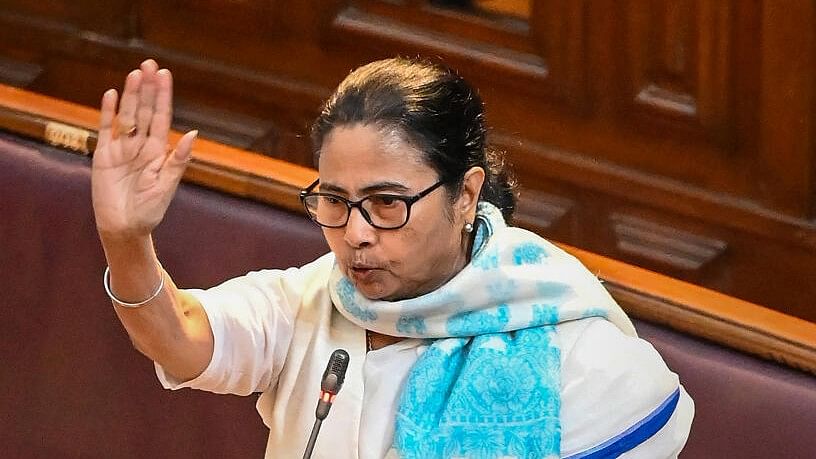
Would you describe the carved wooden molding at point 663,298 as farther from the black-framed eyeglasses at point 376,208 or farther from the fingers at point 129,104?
the fingers at point 129,104

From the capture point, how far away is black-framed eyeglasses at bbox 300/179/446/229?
1.34 metres

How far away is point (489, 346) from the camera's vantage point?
1.41 m

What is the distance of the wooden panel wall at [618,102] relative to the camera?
220cm

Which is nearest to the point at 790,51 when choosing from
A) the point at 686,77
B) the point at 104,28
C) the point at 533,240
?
the point at 686,77

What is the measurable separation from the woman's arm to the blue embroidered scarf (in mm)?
217

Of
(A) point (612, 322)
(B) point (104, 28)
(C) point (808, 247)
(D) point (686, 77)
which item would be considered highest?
(A) point (612, 322)

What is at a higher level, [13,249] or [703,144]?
[703,144]

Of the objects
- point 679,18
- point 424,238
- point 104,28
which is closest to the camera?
point 424,238

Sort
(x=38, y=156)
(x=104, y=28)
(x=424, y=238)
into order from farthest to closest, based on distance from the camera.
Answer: (x=104, y=28)
(x=38, y=156)
(x=424, y=238)

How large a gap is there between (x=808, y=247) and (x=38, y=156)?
1.17 m

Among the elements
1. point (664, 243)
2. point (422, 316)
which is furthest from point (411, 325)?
point (664, 243)

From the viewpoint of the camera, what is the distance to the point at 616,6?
2.31 m

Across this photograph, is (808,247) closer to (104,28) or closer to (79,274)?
(79,274)

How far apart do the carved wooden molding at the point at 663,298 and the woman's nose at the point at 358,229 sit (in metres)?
0.45
